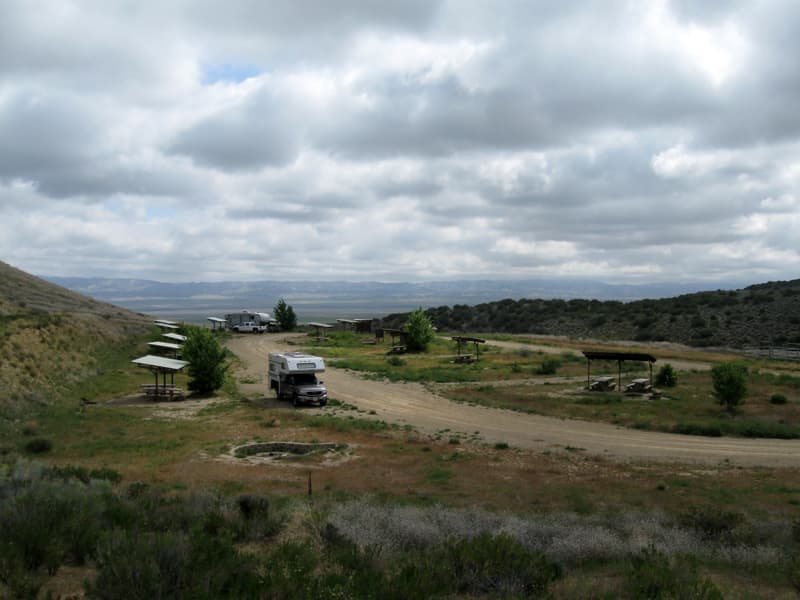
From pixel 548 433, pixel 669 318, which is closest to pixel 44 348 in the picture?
pixel 548 433

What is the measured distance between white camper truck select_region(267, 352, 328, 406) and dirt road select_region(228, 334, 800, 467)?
1.21 metres

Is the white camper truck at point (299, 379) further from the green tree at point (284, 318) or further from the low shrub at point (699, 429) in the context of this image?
the green tree at point (284, 318)

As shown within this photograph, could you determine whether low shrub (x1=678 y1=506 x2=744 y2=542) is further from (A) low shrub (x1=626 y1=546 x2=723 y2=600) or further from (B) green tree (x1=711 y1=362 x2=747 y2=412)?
(B) green tree (x1=711 y1=362 x2=747 y2=412)

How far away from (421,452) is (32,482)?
41.3 feet

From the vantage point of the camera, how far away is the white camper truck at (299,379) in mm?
30609

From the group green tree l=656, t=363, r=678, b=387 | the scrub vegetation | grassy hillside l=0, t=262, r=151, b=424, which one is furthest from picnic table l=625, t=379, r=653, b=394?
grassy hillside l=0, t=262, r=151, b=424

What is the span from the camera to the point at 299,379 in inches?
1261

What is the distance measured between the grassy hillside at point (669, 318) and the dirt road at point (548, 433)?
43.1 metres

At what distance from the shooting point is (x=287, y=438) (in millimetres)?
22906

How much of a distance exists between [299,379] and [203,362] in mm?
6427

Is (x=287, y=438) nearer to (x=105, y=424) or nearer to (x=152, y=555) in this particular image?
(x=105, y=424)

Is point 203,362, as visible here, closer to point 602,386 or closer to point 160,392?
point 160,392

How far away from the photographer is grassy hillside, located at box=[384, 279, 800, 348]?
6569cm

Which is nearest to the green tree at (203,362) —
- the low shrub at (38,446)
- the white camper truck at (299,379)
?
the white camper truck at (299,379)
